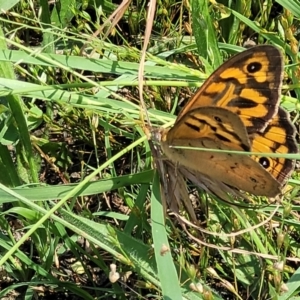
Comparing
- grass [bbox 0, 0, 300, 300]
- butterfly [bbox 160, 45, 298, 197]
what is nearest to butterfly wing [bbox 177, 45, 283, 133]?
butterfly [bbox 160, 45, 298, 197]

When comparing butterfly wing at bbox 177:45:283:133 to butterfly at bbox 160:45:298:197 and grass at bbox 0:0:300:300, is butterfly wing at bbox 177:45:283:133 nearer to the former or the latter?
butterfly at bbox 160:45:298:197

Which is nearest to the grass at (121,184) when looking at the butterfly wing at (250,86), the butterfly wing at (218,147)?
the butterfly wing at (218,147)

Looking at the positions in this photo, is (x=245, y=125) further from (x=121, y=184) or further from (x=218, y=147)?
(x=121, y=184)

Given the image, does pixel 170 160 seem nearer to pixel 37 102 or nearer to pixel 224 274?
pixel 224 274

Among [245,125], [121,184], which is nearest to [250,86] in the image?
[245,125]

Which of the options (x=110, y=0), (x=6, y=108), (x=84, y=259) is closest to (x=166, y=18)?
(x=110, y=0)

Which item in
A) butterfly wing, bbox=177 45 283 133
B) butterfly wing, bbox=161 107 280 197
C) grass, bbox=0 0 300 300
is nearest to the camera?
butterfly wing, bbox=161 107 280 197

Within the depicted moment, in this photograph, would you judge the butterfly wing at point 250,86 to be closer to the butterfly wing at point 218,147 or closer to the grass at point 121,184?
the butterfly wing at point 218,147
